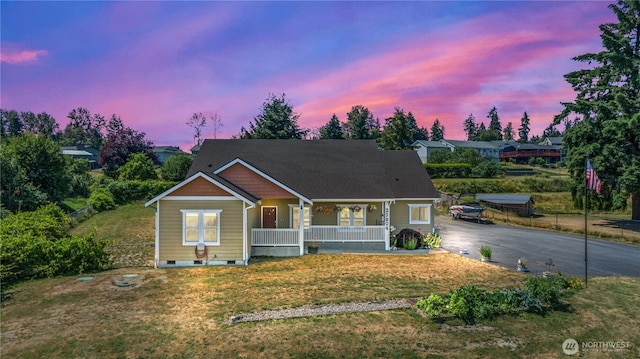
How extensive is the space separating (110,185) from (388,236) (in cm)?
3288

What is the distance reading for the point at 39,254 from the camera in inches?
610

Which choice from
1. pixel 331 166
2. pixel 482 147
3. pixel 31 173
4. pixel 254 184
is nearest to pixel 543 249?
pixel 331 166

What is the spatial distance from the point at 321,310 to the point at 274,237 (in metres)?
9.20

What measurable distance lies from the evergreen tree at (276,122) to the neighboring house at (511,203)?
32.4m

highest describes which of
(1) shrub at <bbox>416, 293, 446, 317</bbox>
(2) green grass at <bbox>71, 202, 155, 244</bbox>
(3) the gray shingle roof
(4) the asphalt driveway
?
(3) the gray shingle roof

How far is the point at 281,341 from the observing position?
938cm

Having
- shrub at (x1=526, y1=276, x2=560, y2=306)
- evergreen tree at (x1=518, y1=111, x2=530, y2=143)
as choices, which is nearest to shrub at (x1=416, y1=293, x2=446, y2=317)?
shrub at (x1=526, y1=276, x2=560, y2=306)

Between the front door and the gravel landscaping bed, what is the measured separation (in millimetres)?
11104

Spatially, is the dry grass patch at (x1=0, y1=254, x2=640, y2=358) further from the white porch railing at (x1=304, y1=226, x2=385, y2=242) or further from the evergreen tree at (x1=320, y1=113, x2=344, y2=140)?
the evergreen tree at (x1=320, y1=113, x2=344, y2=140)

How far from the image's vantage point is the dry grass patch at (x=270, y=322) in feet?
29.9

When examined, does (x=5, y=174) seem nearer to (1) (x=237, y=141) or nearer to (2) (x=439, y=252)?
(1) (x=237, y=141)

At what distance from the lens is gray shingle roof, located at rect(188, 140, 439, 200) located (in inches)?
908

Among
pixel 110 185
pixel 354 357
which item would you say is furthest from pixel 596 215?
pixel 110 185

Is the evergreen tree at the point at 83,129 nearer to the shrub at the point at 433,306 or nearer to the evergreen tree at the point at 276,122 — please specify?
the evergreen tree at the point at 276,122
